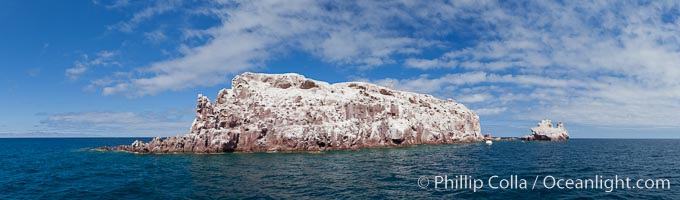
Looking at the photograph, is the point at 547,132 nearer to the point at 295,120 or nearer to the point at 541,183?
the point at 295,120

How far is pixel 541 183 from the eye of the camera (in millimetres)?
41625

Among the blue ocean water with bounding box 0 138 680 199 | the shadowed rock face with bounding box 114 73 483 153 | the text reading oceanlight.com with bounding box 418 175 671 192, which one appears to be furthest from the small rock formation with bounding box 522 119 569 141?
the text reading oceanlight.com with bounding box 418 175 671 192

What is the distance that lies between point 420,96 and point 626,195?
11105 cm

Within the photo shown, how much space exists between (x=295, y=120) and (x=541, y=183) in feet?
210

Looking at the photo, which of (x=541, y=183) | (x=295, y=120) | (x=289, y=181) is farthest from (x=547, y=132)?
(x=289, y=181)

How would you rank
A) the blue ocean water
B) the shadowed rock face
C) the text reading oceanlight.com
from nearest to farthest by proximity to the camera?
1. the blue ocean water
2. the text reading oceanlight.com
3. the shadowed rock face

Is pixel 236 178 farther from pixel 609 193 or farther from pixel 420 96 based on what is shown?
pixel 420 96

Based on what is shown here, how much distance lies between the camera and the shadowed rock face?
3549 inches

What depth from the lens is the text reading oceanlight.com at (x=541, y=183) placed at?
39.0 meters

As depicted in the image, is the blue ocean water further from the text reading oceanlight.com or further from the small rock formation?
the small rock formation

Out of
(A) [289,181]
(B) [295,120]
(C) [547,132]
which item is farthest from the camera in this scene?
(C) [547,132]

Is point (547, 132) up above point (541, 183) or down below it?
above

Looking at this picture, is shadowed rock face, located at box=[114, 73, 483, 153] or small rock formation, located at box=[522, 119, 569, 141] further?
small rock formation, located at box=[522, 119, 569, 141]

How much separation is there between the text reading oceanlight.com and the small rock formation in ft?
473
